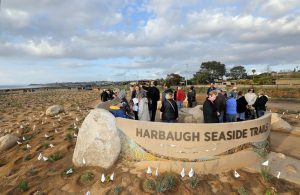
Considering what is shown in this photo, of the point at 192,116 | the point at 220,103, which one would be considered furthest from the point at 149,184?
the point at 192,116

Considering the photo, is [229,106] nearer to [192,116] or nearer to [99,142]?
[192,116]

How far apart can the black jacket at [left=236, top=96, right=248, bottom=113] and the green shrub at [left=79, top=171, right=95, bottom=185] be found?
217 inches

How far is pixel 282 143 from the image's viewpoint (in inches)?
426

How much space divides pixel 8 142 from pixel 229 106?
946cm

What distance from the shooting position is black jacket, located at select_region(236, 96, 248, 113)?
1017 centimetres

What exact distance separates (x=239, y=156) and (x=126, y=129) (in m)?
3.34

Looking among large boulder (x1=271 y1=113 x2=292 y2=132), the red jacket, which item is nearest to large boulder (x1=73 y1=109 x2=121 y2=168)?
the red jacket

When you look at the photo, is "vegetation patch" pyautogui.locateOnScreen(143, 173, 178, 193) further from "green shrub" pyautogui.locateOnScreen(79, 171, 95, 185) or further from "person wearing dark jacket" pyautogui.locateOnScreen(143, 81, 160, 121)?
"person wearing dark jacket" pyautogui.locateOnScreen(143, 81, 160, 121)

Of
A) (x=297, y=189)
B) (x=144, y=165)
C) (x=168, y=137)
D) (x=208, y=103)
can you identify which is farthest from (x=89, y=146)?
(x=297, y=189)

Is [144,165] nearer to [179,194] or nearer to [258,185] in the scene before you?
[179,194]

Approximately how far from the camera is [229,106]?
9.51 metres

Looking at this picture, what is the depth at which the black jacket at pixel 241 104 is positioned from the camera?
1017 centimetres

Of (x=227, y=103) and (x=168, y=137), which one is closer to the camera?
(x=168, y=137)

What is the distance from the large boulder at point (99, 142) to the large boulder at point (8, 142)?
490cm
